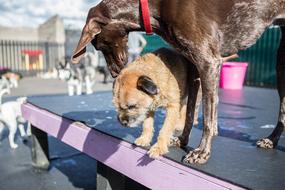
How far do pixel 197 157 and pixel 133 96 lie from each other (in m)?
0.51

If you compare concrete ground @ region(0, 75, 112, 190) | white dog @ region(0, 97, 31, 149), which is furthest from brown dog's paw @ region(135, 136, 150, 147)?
white dog @ region(0, 97, 31, 149)

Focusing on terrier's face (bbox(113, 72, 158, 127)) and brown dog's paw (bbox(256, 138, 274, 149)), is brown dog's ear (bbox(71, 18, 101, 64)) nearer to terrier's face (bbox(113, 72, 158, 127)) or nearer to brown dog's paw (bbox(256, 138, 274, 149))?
terrier's face (bbox(113, 72, 158, 127))

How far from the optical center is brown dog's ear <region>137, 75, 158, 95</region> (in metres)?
1.70

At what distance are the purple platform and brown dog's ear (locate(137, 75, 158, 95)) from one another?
0.41m

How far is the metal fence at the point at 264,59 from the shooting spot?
28.5 feet

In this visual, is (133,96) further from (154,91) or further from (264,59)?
(264,59)

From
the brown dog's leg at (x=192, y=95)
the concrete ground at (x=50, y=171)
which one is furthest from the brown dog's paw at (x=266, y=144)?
the concrete ground at (x=50, y=171)

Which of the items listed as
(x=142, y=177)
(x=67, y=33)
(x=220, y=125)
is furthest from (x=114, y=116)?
→ (x=67, y=33)

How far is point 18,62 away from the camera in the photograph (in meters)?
18.1

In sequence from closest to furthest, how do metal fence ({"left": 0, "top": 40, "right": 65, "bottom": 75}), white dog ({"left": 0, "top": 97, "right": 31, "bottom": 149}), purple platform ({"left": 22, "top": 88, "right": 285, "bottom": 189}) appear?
purple platform ({"left": 22, "top": 88, "right": 285, "bottom": 189}) → white dog ({"left": 0, "top": 97, "right": 31, "bottom": 149}) → metal fence ({"left": 0, "top": 40, "right": 65, "bottom": 75})

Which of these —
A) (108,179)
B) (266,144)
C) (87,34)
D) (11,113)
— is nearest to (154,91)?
(87,34)

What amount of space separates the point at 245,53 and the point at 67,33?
15.0 m

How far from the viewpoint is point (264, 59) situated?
8875mm

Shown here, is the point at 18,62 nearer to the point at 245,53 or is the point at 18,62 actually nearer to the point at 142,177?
the point at 245,53
